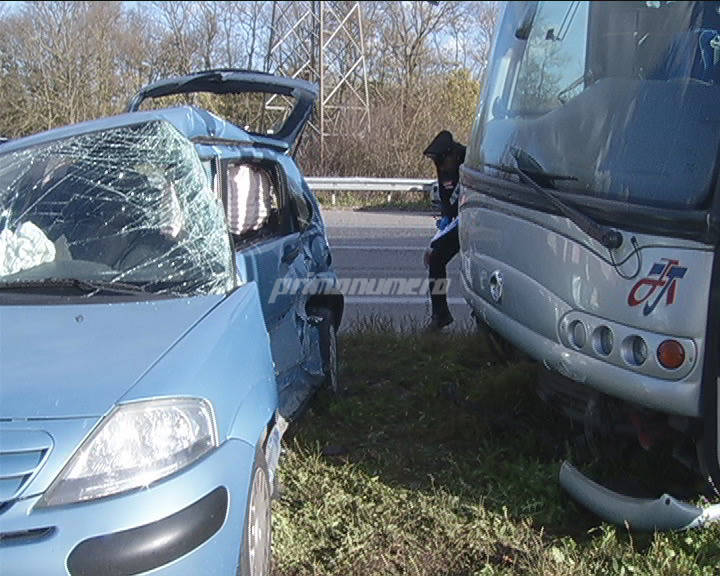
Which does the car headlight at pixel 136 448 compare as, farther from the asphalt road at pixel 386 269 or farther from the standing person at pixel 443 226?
the standing person at pixel 443 226

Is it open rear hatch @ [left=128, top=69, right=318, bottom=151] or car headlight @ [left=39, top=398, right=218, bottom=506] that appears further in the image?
open rear hatch @ [left=128, top=69, right=318, bottom=151]

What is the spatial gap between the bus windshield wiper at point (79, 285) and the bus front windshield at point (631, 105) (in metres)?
1.83

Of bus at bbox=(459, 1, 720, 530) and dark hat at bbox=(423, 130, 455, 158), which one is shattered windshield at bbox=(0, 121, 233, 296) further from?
dark hat at bbox=(423, 130, 455, 158)

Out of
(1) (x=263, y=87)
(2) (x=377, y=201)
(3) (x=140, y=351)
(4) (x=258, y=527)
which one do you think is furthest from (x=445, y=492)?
(2) (x=377, y=201)

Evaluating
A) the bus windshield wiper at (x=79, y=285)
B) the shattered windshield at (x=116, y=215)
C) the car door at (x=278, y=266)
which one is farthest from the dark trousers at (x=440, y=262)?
the bus windshield wiper at (x=79, y=285)

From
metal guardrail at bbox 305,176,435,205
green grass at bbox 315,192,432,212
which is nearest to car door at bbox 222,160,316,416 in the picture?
green grass at bbox 315,192,432,212

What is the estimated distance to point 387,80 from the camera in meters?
19.3

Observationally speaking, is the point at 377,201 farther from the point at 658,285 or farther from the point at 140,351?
the point at 140,351

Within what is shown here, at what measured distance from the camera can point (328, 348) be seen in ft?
16.5

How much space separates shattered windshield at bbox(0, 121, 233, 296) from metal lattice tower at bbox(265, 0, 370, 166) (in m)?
7.79

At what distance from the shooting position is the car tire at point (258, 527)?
2625 millimetres

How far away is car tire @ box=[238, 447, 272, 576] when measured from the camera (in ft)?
8.61

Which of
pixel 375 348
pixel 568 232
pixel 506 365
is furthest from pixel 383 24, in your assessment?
pixel 568 232

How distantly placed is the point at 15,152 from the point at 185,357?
169cm
